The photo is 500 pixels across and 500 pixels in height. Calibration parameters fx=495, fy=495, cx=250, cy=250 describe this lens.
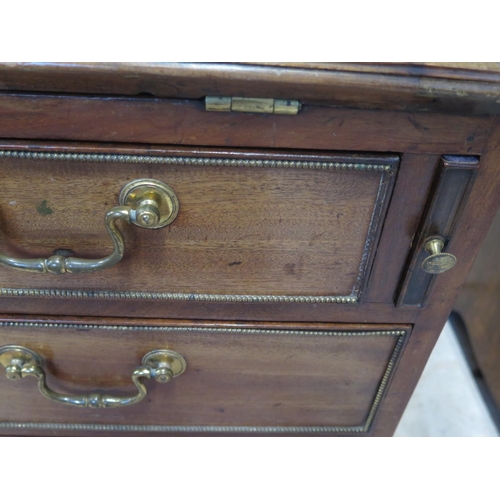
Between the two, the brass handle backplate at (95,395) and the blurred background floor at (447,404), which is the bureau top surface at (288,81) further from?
the blurred background floor at (447,404)

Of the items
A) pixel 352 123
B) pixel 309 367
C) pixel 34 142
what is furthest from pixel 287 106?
pixel 309 367

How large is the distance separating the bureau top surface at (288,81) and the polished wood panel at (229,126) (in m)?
0.01

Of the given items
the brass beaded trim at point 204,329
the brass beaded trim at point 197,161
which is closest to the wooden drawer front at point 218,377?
the brass beaded trim at point 204,329

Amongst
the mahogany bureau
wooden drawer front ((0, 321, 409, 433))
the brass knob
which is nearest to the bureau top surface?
the mahogany bureau

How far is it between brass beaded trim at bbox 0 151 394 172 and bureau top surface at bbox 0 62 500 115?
43mm

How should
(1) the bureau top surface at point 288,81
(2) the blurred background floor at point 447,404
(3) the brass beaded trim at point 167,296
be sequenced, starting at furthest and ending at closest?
(2) the blurred background floor at point 447,404 < (3) the brass beaded trim at point 167,296 < (1) the bureau top surface at point 288,81

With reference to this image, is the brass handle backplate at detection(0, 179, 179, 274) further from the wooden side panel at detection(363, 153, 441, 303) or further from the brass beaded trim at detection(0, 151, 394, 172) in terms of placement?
the wooden side panel at detection(363, 153, 441, 303)

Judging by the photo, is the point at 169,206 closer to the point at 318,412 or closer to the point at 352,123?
the point at 352,123

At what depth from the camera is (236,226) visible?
1.18 feet

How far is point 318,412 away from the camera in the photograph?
0.53 meters

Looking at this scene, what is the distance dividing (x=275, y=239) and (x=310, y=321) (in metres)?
0.10

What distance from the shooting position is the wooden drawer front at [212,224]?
12.9 inches

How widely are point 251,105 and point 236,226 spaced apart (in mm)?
95
